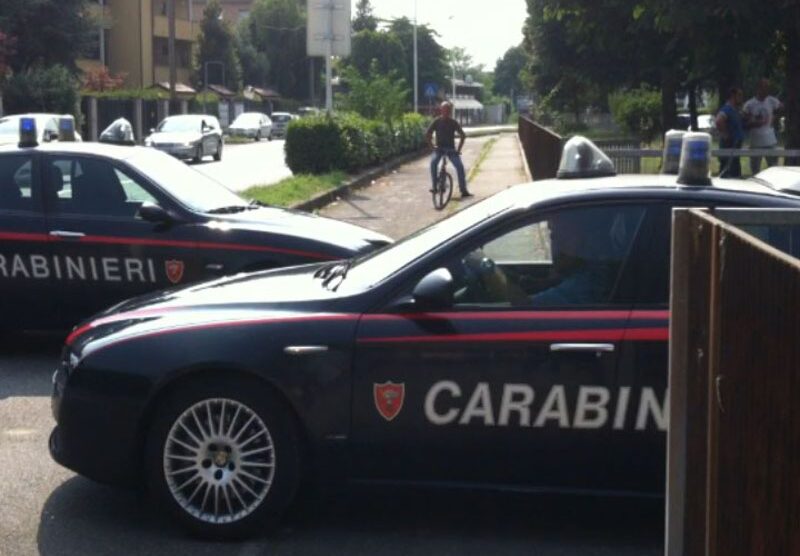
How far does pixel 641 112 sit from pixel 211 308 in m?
47.3

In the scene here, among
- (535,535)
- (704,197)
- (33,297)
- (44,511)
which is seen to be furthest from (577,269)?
(33,297)

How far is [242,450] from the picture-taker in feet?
18.5

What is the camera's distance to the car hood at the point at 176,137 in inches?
1565

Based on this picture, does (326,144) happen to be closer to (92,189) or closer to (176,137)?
(176,137)

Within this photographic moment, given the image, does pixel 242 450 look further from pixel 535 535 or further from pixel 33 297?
pixel 33 297

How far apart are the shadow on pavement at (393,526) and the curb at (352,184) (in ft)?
37.3

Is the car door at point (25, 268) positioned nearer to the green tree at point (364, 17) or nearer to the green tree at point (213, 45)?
the green tree at point (213, 45)

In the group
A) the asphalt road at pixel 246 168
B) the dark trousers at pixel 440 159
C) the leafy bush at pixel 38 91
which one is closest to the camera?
the dark trousers at pixel 440 159

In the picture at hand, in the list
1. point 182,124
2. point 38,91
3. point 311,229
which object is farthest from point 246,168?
point 311,229

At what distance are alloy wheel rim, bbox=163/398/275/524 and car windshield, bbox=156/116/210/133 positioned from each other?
36.3m

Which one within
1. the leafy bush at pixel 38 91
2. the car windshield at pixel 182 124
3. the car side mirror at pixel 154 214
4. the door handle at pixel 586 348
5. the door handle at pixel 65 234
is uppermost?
the leafy bush at pixel 38 91

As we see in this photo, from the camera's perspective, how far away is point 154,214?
31.2 feet

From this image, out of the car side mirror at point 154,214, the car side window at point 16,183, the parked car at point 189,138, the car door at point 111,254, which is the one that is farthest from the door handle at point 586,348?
the parked car at point 189,138

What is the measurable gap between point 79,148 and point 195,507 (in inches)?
191
